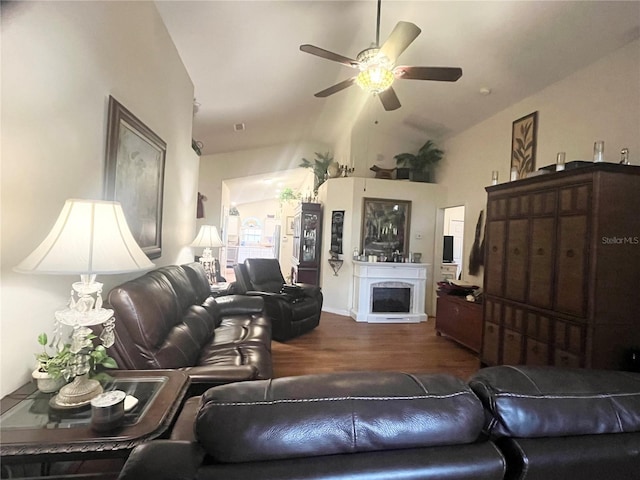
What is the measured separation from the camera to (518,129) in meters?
4.16

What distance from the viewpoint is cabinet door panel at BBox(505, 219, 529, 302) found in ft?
10.2

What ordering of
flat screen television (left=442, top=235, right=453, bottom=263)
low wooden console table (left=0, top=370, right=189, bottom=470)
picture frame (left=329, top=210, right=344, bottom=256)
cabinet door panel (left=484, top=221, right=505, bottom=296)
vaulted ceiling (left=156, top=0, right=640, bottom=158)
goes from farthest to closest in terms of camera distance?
flat screen television (left=442, top=235, right=453, bottom=263), picture frame (left=329, top=210, right=344, bottom=256), cabinet door panel (left=484, top=221, right=505, bottom=296), vaulted ceiling (left=156, top=0, right=640, bottom=158), low wooden console table (left=0, top=370, right=189, bottom=470)

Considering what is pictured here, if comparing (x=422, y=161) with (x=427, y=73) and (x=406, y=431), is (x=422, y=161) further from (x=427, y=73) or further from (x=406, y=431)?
(x=406, y=431)

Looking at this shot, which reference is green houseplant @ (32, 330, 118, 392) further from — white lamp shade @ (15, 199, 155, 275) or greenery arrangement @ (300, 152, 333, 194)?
greenery arrangement @ (300, 152, 333, 194)

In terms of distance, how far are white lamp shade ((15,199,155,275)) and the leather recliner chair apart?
2.79m

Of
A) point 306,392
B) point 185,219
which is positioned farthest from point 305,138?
point 306,392

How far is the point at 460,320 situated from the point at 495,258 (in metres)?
1.12

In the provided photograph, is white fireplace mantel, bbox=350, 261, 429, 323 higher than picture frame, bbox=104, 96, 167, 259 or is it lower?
lower

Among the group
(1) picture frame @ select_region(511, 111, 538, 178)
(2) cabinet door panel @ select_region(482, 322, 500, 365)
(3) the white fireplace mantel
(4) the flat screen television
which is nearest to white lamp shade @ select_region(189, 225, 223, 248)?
(3) the white fireplace mantel

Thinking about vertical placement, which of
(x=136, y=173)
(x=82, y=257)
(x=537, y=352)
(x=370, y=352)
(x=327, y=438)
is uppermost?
(x=136, y=173)

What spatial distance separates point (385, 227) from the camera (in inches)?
236

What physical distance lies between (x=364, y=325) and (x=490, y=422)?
15.1 ft

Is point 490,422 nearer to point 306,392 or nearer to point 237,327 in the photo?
point 306,392

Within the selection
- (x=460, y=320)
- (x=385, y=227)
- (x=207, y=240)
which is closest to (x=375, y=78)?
(x=207, y=240)
